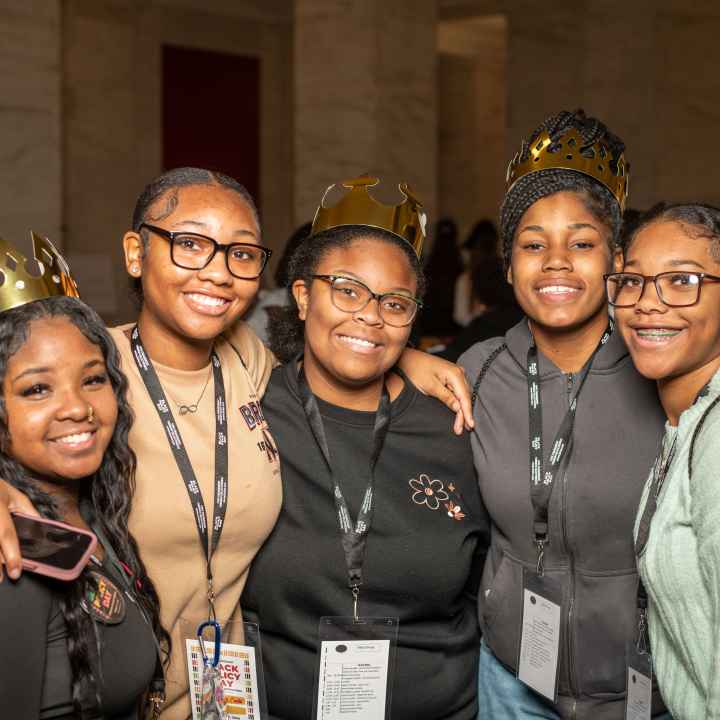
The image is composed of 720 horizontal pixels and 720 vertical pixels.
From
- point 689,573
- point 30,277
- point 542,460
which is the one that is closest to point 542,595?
point 542,460

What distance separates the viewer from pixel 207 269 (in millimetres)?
2164

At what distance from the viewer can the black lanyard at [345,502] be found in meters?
2.18

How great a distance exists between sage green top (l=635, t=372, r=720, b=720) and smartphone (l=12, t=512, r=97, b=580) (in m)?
1.00

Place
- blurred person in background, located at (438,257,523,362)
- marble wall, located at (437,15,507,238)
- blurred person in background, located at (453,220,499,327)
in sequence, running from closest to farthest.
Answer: blurred person in background, located at (438,257,523,362)
blurred person in background, located at (453,220,499,327)
marble wall, located at (437,15,507,238)

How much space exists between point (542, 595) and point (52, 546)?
3.56 ft

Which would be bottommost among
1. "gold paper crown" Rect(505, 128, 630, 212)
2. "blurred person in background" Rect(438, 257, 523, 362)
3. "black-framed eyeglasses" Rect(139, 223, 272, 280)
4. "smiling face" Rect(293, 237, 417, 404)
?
"blurred person in background" Rect(438, 257, 523, 362)

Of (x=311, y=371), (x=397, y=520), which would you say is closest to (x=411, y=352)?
(x=311, y=371)

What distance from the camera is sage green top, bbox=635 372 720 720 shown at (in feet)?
5.48

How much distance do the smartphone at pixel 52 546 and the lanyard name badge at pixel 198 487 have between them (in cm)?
36

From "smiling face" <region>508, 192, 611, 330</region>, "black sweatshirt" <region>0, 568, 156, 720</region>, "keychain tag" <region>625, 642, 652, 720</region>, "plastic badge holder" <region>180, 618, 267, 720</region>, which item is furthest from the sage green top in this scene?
"black sweatshirt" <region>0, 568, 156, 720</region>

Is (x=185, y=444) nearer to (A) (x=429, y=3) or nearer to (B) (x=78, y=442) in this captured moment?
(B) (x=78, y=442)

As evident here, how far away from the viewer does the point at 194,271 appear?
2.16 meters

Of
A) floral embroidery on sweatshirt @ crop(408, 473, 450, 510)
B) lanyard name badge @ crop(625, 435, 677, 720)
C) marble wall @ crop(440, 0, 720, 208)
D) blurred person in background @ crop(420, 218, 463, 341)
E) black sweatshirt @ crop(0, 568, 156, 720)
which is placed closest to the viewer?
black sweatshirt @ crop(0, 568, 156, 720)

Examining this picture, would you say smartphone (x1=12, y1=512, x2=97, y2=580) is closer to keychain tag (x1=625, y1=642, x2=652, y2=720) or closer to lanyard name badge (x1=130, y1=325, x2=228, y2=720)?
lanyard name badge (x1=130, y1=325, x2=228, y2=720)
